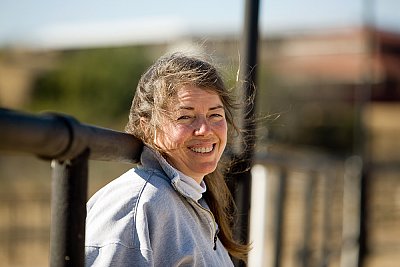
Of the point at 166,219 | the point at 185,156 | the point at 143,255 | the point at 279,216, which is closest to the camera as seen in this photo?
the point at 143,255

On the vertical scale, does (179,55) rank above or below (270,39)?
below

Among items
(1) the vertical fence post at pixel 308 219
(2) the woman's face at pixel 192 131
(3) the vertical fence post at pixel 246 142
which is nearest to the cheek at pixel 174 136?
(2) the woman's face at pixel 192 131

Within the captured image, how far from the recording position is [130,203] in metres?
1.58

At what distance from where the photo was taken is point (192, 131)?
5.91ft

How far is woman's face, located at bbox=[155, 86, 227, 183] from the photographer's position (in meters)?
1.80

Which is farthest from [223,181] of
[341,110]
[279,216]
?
[341,110]

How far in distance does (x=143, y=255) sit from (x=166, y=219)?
12cm

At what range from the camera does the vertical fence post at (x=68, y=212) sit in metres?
1.23

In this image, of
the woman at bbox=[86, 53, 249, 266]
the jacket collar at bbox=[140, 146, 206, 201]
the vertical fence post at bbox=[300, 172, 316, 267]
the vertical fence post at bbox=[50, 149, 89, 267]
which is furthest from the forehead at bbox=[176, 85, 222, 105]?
the vertical fence post at bbox=[300, 172, 316, 267]

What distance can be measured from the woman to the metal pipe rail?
0.76 ft

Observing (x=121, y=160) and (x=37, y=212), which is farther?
(x=37, y=212)

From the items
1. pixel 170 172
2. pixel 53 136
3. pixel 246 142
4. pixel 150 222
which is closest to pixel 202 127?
pixel 170 172

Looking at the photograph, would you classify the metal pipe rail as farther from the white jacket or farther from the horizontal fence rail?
the white jacket

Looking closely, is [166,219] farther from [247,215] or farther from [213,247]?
[247,215]
